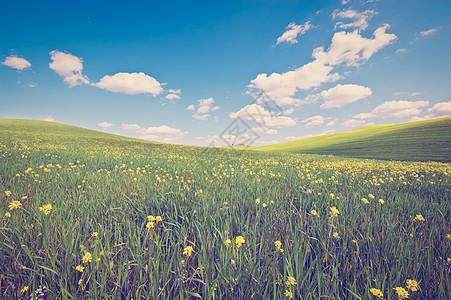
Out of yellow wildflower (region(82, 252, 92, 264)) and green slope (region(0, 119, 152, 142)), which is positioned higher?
green slope (region(0, 119, 152, 142))

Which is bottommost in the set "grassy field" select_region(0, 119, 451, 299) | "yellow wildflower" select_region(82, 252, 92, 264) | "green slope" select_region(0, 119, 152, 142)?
"grassy field" select_region(0, 119, 451, 299)

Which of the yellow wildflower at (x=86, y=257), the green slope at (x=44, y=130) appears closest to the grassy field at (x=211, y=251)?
the yellow wildflower at (x=86, y=257)

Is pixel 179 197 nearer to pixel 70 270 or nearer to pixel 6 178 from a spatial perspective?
pixel 70 270

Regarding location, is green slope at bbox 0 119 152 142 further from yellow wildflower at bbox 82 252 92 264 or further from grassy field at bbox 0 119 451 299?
yellow wildflower at bbox 82 252 92 264

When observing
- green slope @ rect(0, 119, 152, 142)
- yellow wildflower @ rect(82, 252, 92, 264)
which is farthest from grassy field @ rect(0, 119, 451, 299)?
green slope @ rect(0, 119, 152, 142)

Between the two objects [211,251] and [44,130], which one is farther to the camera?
[44,130]

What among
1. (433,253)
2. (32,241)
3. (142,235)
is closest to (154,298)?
(142,235)

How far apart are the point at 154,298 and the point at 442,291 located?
2311mm

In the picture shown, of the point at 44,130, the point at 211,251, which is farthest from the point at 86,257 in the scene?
the point at 44,130

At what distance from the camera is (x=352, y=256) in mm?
1937

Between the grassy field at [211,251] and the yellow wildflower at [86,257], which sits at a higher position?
the yellow wildflower at [86,257]

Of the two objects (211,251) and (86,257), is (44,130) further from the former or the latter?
(211,251)

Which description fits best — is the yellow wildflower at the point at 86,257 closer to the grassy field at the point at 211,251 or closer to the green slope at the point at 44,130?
the grassy field at the point at 211,251

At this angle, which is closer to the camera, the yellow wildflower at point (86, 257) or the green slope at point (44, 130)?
the yellow wildflower at point (86, 257)
